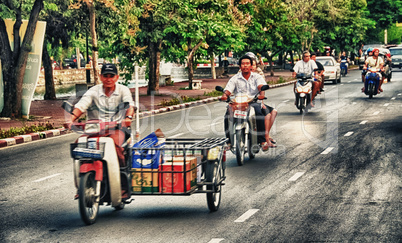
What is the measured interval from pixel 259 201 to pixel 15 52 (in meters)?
15.0

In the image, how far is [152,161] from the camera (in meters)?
8.41

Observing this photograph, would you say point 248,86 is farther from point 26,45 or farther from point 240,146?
point 26,45

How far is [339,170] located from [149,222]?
4.68 meters

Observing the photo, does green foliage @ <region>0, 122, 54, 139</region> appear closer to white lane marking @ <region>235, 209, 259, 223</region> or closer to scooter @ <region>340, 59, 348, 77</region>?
white lane marking @ <region>235, 209, 259, 223</region>

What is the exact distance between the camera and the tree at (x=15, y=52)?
22344 millimetres

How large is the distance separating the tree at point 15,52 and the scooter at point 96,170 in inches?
584

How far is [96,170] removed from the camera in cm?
812

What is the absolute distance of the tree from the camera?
880 inches

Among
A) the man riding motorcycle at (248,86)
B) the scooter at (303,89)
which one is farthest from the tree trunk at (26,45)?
the man riding motorcycle at (248,86)

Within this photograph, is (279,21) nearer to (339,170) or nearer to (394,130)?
(394,130)

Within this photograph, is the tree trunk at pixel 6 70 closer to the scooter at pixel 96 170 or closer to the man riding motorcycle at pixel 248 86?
the man riding motorcycle at pixel 248 86

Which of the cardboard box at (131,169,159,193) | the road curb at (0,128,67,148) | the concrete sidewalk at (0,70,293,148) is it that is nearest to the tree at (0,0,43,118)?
the concrete sidewalk at (0,70,293,148)

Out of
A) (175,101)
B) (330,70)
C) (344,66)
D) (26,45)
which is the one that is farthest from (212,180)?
(344,66)

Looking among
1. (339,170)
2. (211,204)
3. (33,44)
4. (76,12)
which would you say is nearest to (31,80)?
(33,44)
